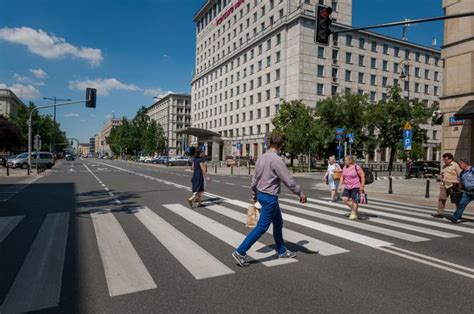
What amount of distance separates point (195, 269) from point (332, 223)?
4307mm

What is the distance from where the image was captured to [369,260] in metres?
5.07

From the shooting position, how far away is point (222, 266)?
4.70m

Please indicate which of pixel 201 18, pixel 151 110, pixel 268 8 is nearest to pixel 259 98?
pixel 268 8

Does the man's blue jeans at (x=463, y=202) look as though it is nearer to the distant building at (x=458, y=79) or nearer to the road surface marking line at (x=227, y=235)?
the road surface marking line at (x=227, y=235)

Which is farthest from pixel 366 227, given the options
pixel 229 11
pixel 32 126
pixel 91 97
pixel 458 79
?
pixel 229 11

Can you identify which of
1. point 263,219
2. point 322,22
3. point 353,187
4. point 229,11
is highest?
point 229,11

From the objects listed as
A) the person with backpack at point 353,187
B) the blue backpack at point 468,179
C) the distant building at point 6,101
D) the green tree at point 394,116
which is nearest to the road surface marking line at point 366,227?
the person with backpack at point 353,187

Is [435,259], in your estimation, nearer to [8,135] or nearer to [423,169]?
[423,169]

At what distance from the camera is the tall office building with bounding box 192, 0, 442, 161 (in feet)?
174

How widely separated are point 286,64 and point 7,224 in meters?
51.6

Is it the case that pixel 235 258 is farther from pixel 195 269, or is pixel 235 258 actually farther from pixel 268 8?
pixel 268 8

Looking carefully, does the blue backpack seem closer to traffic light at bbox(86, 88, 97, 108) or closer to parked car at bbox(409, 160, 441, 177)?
traffic light at bbox(86, 88, 97, 108)

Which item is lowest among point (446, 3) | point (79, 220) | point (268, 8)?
point (79, 220)

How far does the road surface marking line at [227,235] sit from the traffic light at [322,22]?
6799 millimetres
